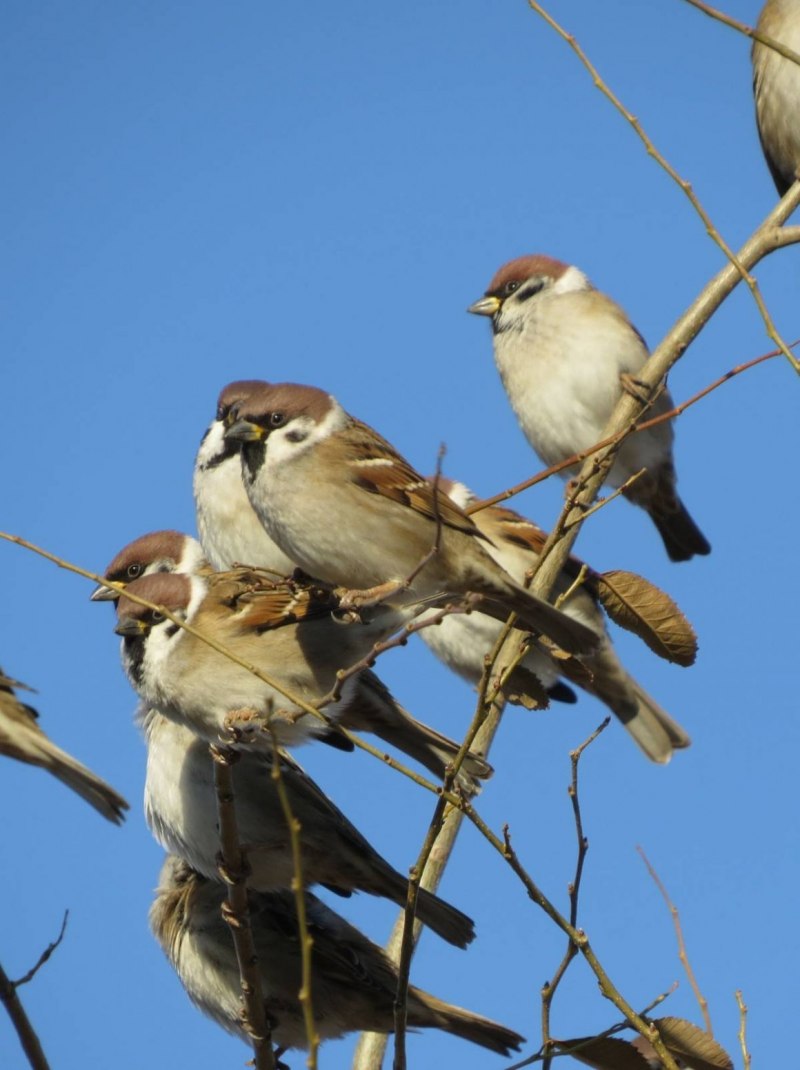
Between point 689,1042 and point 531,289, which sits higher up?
point 531,289

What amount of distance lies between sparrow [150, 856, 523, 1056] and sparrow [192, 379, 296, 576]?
3.61ft

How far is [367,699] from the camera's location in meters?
3.86

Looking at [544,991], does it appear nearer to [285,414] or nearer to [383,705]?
[383,705]

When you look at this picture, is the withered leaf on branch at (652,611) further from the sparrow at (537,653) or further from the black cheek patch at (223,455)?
the sparrow at (537,653)

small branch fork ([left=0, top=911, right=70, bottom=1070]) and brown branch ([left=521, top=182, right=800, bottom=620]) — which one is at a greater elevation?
brown branch ([left=521, top=182, right=800, bottom=620])

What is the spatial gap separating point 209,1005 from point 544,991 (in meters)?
1.98

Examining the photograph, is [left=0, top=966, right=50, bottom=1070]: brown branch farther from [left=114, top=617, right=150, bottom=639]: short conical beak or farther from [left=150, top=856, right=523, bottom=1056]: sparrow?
[left=150, top=856, right=523, bottom=1056]: sparrow

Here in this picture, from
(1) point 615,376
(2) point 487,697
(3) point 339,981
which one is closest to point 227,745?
(2) point 487,697

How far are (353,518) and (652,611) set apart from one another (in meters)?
0.84

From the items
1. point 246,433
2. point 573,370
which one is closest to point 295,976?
point 246,433

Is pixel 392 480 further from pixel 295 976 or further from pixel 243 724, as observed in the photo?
pixel 295 976

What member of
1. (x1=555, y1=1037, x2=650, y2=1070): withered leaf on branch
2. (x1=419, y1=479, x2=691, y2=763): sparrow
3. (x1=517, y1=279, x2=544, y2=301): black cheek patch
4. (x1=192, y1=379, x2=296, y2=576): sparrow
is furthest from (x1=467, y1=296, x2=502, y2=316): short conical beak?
(x1=555, y1=1037, x2=650, y2=1070): withered leaf on branch

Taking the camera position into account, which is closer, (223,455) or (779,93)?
(223,455)

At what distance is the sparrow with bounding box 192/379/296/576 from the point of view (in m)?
5.01
